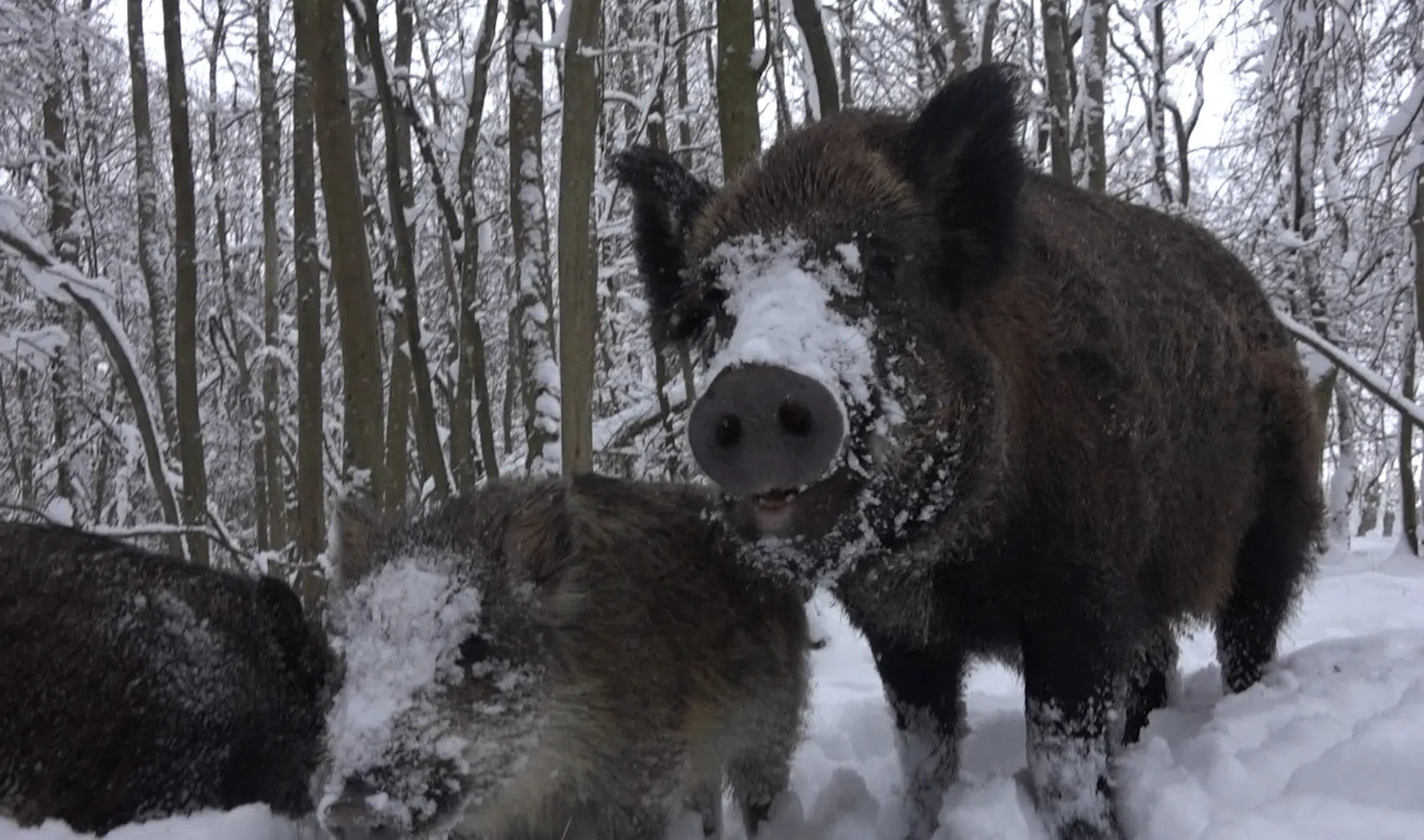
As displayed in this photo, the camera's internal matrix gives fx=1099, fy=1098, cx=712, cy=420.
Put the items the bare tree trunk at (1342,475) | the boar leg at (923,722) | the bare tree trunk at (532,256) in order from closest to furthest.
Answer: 1. the boar leg at (923,722)
2. the bare tree trunk at (532,256)
3. the bare tree trunk at (1342,475)

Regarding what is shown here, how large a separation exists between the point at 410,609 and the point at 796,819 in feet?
4.52

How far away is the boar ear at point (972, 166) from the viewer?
8.50ft

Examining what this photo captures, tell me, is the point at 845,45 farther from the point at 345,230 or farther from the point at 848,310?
the point at 848,310

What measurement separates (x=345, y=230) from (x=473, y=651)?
322 cm

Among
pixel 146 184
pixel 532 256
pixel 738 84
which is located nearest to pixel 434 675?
pixel 738 84

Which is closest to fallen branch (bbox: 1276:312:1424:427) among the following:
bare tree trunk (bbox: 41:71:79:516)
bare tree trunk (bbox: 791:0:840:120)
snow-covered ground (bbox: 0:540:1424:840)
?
snow-covered ground (bbox: 0:540:1424:840)

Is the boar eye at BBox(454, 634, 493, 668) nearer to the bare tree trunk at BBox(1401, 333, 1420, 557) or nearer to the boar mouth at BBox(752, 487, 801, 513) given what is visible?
the boar mouth at BBox(752, 487, 801, 513)

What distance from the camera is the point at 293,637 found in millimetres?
3469

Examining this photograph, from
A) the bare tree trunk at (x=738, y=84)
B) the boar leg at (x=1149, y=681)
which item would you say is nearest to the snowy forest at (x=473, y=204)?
the bare tree trunk at (x=738, y=84)

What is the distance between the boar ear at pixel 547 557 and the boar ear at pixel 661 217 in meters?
0.58

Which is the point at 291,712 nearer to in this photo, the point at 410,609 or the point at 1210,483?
the point at 410,609

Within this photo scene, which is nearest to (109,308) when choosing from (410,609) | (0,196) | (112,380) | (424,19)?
(0,196)

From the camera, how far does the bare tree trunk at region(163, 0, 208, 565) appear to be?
7754 mm

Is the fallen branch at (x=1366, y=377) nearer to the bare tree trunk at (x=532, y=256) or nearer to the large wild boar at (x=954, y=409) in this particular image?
the large wild boar at (x=954, y=409)
